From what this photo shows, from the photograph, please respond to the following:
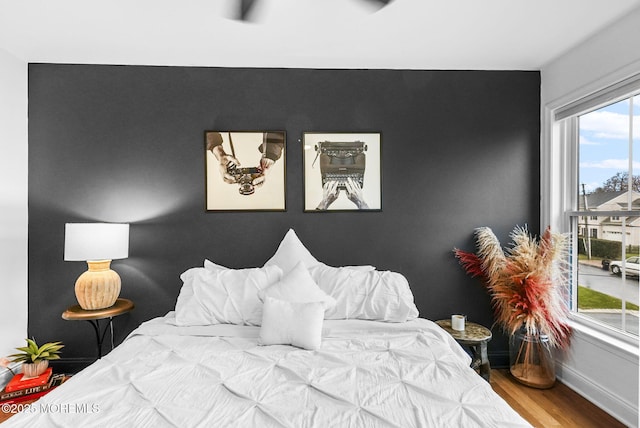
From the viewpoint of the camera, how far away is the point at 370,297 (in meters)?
2.50

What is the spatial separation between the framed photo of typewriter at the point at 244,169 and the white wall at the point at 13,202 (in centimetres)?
150

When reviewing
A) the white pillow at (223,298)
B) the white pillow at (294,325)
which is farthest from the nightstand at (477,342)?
the white pillow at (223,298)

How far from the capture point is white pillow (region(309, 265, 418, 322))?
2.46 metres

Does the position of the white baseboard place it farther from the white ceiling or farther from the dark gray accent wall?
the white ceiling

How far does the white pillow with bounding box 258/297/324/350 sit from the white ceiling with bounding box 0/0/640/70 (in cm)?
171

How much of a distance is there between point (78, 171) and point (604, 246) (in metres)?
4.23

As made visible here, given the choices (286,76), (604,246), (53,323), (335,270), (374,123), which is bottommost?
(53,323)

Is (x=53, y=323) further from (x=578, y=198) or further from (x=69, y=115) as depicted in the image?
(x=578, y=198)

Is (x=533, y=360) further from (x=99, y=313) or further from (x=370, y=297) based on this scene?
(x=99, y=313)

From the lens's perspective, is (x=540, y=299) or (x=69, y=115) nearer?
(x=540, y=299)

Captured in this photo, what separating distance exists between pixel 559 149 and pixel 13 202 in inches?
179

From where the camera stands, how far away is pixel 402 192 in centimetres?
316

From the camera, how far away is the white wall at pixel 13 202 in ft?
9.18

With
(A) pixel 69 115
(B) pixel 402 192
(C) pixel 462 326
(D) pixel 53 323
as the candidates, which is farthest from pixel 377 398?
(A) pixel 69 115
